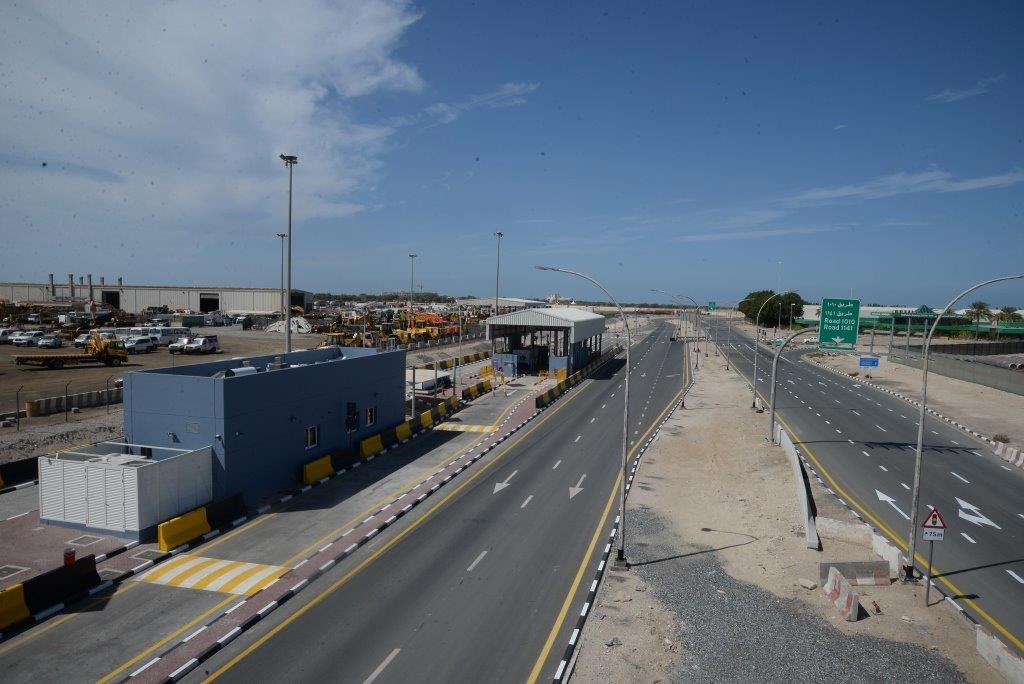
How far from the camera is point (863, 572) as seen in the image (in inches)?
666

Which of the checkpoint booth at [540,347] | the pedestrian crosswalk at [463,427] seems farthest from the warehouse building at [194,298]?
the pedestrian crosswalk at [463,427]

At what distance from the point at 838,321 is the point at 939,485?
822cm

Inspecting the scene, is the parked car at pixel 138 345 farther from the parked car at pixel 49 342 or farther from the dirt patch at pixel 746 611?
the dirt patch at pixel 746 611

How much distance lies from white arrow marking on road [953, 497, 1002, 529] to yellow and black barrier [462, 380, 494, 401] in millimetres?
30272

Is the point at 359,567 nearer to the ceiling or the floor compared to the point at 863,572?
nearer to the floor

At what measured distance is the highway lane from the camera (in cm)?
1266

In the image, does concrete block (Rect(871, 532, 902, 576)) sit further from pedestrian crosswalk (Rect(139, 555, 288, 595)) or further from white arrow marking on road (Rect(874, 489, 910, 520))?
pedestrian crosswalk (Rect(139, 555, 288, 595))

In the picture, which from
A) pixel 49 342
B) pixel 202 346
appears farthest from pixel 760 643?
pixel 49 342

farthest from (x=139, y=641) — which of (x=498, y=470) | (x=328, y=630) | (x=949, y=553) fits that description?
(x=949, y=553)

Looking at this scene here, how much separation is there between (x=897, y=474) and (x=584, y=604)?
20.5 m

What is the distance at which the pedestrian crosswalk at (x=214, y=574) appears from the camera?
16.2 m

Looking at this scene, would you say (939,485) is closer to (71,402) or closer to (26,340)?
(71,402)

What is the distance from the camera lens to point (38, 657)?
41.9ft

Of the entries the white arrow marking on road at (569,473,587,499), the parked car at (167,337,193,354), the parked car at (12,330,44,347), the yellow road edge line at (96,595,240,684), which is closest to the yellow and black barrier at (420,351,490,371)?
the parked car at (167,337,193,354)
